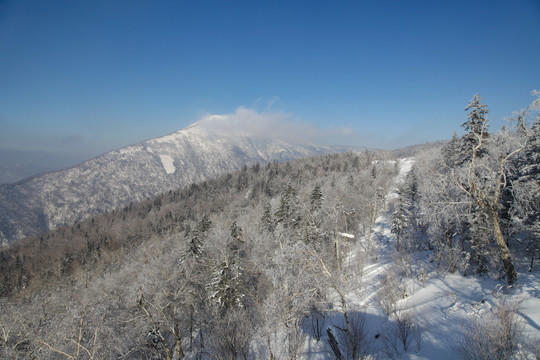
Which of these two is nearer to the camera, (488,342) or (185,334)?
(488,342)

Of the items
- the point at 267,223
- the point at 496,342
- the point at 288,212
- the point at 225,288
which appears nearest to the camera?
the point at 496,342

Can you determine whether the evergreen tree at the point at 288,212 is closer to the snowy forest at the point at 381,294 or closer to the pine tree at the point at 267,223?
the snowy forest at the point at 381,294

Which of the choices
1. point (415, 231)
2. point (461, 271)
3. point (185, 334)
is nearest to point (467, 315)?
point (461, 271)

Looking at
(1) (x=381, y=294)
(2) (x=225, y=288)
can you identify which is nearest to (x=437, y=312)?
(1) (x=381, y=294)

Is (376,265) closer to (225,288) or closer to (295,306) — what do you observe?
(225,288)

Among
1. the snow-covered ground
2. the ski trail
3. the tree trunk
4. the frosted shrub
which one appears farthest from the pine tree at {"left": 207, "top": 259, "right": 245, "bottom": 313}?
the tree trunk

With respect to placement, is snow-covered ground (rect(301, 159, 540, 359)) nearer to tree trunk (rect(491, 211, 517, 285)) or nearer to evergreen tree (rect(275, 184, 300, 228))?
tree trunk (rect(491, 211, 517, 285))

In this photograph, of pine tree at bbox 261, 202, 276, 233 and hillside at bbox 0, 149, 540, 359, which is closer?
hillside at bbox 0, 149, 540, 359

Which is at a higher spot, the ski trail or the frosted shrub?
the frosted shrub

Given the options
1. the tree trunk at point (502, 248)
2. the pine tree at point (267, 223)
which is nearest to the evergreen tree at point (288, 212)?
the pine tree at point (267, 223)

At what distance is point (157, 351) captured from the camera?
1653 centimetres

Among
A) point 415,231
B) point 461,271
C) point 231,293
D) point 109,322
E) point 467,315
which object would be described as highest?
point 467,315

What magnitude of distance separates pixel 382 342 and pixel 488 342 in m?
5.83

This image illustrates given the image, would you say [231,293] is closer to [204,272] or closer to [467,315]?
[204,272]
